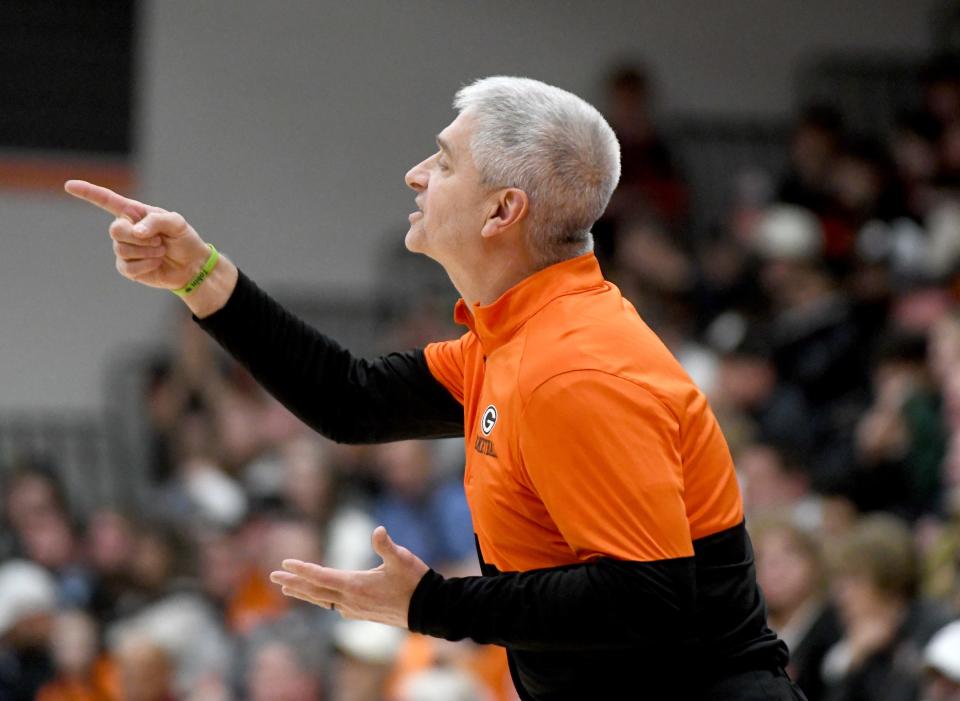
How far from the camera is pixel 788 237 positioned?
308 inches

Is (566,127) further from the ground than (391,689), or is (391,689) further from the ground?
(566,127)

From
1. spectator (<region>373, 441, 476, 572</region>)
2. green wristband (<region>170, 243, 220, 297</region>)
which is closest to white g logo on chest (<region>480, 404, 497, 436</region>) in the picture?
green wristband (<region>170, 243, 220, 297</region>)

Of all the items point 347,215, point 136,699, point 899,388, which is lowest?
point 136,699

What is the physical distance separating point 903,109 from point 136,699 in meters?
5.93

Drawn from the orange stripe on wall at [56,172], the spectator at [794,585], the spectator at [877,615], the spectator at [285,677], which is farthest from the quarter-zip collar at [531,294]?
the orange stripe on wall at [56,172]

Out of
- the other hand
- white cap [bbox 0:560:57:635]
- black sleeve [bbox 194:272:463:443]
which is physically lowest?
white cap [bbox 0:560:57:635]

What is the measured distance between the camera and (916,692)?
439cm

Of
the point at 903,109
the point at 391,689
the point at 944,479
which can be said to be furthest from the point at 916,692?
the point at 903,109

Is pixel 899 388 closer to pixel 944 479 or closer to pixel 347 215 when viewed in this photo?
pixel 944 479

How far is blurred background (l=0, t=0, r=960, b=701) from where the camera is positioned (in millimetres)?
5781

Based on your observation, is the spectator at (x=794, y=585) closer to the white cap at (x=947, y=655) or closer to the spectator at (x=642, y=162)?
the white cap at (x=947, y=655)

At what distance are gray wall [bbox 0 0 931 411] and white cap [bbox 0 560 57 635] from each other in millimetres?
3131

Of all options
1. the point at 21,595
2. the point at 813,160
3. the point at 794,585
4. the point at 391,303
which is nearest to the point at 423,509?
the point at 21,595

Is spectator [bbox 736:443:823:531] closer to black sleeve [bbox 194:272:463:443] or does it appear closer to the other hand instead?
black sleeve [bbox 194:272:463:443]
